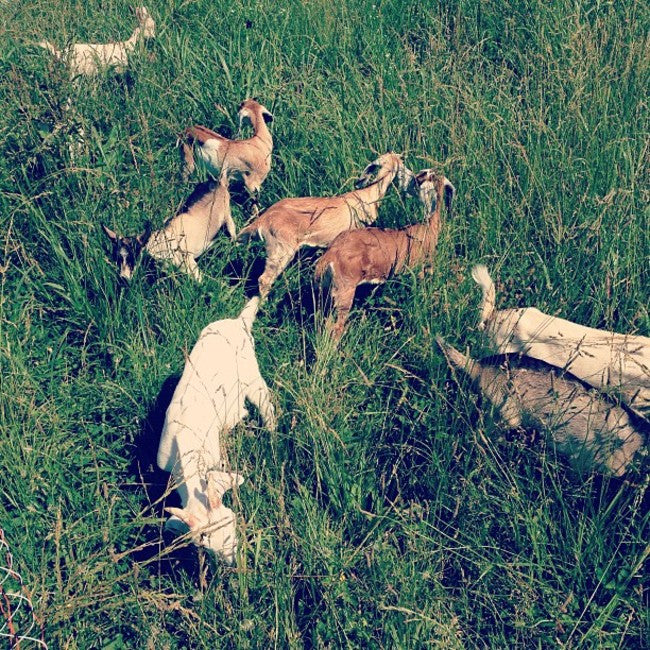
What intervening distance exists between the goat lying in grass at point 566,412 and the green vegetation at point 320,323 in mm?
118

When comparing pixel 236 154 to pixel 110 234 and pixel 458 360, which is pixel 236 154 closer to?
pixel 110 234

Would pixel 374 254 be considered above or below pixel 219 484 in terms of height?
above

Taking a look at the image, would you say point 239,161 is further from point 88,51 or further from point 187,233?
point 88,51

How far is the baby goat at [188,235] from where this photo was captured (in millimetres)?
4039

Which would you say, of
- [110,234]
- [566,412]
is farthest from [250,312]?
[566,412]

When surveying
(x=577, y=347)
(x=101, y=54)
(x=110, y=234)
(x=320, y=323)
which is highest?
(x=101, y=54)

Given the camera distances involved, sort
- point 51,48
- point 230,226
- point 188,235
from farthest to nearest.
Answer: point 51,48
point 230,226
point 188,235

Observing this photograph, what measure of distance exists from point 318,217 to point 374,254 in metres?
0.45

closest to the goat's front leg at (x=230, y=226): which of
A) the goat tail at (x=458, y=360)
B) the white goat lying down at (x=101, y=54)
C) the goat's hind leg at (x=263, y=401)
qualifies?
the goat's hind leg at (x=263, y=401)

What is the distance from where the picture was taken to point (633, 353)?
310 centimetres

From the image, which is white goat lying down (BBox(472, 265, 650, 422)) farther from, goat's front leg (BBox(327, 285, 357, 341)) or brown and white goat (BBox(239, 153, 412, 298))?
brown and white goat (BBox(239, 153, 412, 298))

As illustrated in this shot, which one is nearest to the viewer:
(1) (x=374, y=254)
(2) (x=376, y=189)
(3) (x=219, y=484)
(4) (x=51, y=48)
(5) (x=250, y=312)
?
(3) (x=219, y=484)

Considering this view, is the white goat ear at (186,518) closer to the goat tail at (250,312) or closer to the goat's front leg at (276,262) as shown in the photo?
the goat tail at (250,312)

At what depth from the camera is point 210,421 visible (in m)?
3.43
